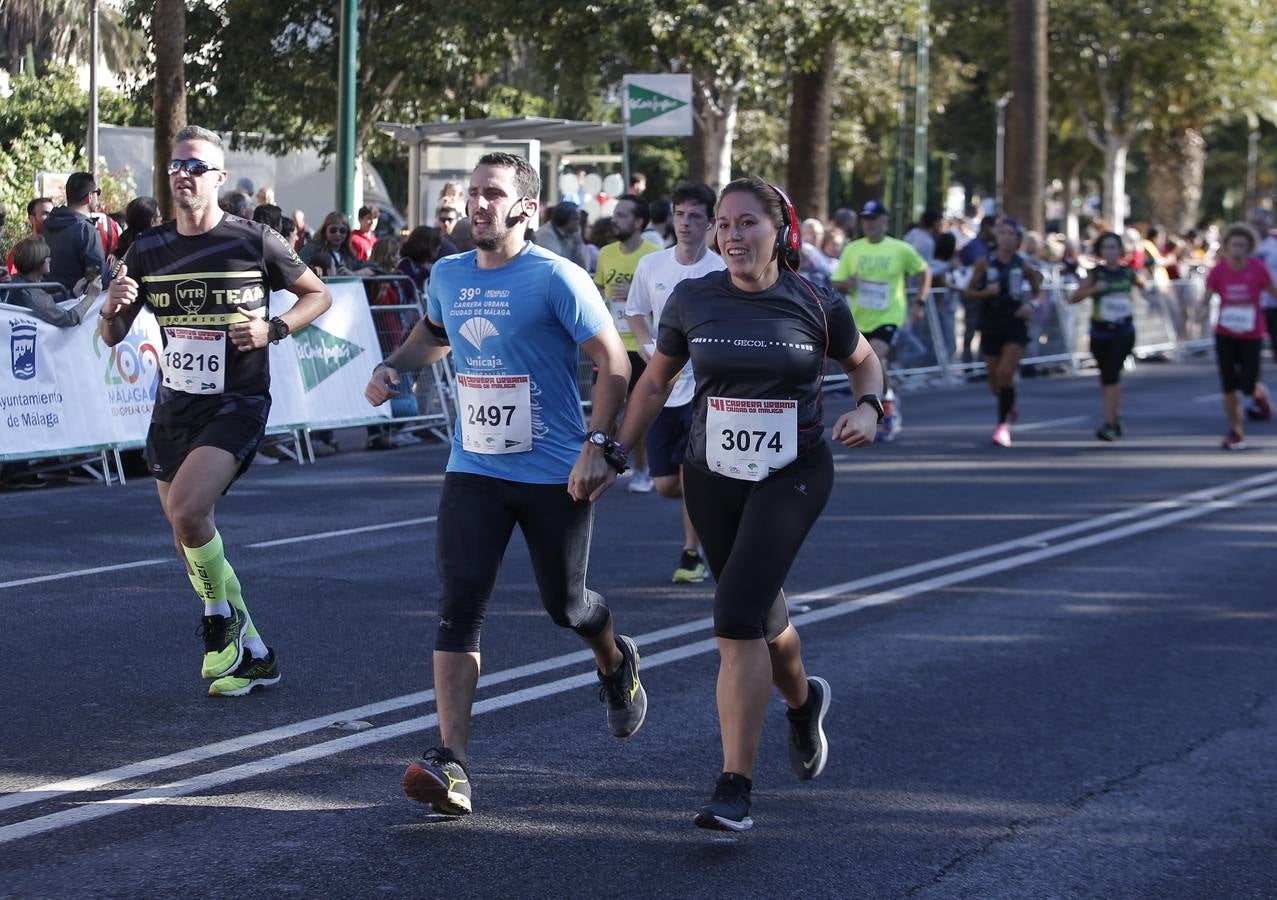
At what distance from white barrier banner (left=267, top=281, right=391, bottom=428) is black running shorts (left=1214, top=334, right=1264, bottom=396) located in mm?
7154

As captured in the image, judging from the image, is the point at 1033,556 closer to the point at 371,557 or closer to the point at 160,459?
the point at 371,557

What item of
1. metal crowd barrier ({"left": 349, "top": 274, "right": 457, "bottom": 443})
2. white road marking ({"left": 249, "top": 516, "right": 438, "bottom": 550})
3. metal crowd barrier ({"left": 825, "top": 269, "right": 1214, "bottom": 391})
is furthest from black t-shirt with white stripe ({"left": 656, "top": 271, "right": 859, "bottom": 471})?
metal crowd barrier ({"left": 825, "top": 269, "right": 1214, "bottom": 391})

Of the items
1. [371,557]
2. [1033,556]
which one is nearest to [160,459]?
[371,557]

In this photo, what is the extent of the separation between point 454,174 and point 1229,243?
10.0 metres

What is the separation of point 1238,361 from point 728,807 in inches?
469

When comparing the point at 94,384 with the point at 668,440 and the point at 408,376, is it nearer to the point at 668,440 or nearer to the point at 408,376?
the point at 408,376

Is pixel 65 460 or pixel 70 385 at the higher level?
pixel 70 385

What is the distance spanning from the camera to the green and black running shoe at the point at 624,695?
19.2ft

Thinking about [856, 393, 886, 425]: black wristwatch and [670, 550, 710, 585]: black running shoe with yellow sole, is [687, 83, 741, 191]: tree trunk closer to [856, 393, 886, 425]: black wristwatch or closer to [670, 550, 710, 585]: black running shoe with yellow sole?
[670, 550, 710, 585]: black running shoe with yellow sole

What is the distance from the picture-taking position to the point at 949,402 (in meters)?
19.6

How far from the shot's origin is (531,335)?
5.43 metres

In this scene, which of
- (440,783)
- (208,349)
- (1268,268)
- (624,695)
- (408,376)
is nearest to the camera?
(440,783)

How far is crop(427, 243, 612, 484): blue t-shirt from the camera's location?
5.41 metres

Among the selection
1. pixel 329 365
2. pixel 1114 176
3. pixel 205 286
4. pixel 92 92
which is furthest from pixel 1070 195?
pixel 205 286
